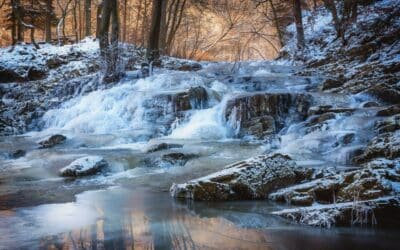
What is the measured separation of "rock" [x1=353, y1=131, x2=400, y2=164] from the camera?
5922 millimetres

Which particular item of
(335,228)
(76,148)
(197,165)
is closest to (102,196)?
(197,165)

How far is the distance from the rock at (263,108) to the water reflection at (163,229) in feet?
17.8

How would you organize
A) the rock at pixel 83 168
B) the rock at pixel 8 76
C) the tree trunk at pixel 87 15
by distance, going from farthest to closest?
the tree trunk at pixel 87 15
the rock at pixel 8 76
the rock at pixel 83 168

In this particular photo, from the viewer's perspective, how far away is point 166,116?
38.2 feet

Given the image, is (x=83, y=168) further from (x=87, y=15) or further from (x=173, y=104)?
(x=87, y=15)

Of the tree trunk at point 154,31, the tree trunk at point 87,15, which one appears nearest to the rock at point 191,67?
the tree trunk at point 154,31

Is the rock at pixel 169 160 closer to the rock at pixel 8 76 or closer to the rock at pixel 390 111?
the rock at pixel 390 111

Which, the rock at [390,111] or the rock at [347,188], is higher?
the rock at [390,111]

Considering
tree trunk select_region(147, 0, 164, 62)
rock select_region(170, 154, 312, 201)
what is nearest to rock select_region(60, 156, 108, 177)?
rock select_region(170, 154, 312, 201)

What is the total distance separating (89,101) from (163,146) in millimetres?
6283

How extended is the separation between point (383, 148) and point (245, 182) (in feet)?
7.08

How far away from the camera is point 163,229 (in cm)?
401

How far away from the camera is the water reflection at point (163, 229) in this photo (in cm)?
357

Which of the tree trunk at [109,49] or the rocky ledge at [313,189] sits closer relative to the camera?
the rocky ledge at [313,189]
